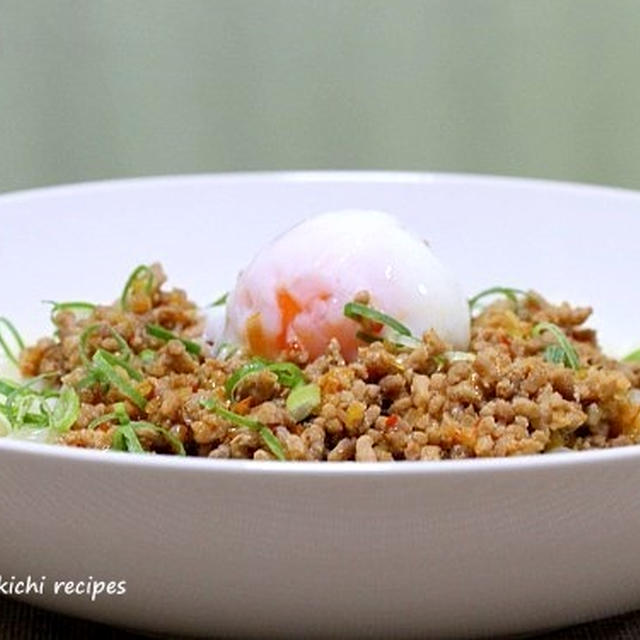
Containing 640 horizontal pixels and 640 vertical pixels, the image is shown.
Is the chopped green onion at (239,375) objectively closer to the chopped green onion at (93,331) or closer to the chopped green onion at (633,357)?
the chopped green onion at (93,331)

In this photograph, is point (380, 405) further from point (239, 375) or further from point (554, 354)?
point (554, 354)

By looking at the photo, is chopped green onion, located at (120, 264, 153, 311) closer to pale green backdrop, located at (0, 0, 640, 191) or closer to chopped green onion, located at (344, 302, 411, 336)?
chopped green onion, located at (344, 302, 411, 336)

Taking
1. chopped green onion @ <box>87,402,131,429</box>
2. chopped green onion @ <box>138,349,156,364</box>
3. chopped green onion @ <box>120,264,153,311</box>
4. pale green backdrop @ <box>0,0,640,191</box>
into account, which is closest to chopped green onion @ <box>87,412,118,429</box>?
chopped green onion @ <box>87,402,131,429</box>

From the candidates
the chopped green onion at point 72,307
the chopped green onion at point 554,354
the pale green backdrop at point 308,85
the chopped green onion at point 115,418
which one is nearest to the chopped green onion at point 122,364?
the chopped green onion at point 115,418

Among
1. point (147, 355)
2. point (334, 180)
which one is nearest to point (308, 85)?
point (334, 180)

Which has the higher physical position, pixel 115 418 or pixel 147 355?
pixel 147 355

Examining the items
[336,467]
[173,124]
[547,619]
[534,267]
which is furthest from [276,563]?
[173,124]
